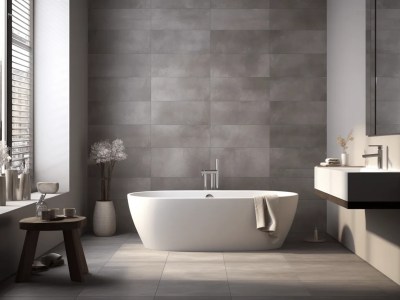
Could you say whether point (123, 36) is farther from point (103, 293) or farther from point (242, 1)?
point (103, 293)

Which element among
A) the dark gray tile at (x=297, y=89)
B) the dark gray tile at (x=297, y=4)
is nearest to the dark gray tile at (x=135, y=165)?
the dark gray tile at (x=297, y=89)

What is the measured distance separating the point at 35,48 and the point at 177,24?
5.53 feet

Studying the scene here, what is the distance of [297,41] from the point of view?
771cm

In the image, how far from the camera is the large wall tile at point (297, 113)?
7.71 meters

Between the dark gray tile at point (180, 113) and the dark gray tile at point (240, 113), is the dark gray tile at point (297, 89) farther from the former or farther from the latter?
the dark gray tile at point (180, 113)

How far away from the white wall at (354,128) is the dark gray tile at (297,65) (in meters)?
0.18

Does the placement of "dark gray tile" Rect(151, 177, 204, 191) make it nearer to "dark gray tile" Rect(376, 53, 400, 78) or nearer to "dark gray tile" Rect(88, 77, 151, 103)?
"dark gray tile" Rect(88, 77, 151, 103)

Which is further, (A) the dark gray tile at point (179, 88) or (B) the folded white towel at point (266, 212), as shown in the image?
(A) the dark gray tile at point (179, 88)

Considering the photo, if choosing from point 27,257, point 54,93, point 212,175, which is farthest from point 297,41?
point 27,257

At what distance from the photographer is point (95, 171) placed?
779 centimetres

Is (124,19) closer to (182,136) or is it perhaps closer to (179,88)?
(179,88)

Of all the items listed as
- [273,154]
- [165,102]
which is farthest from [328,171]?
[165,102]

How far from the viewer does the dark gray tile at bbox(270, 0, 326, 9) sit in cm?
772

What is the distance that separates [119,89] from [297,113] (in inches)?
80.5
